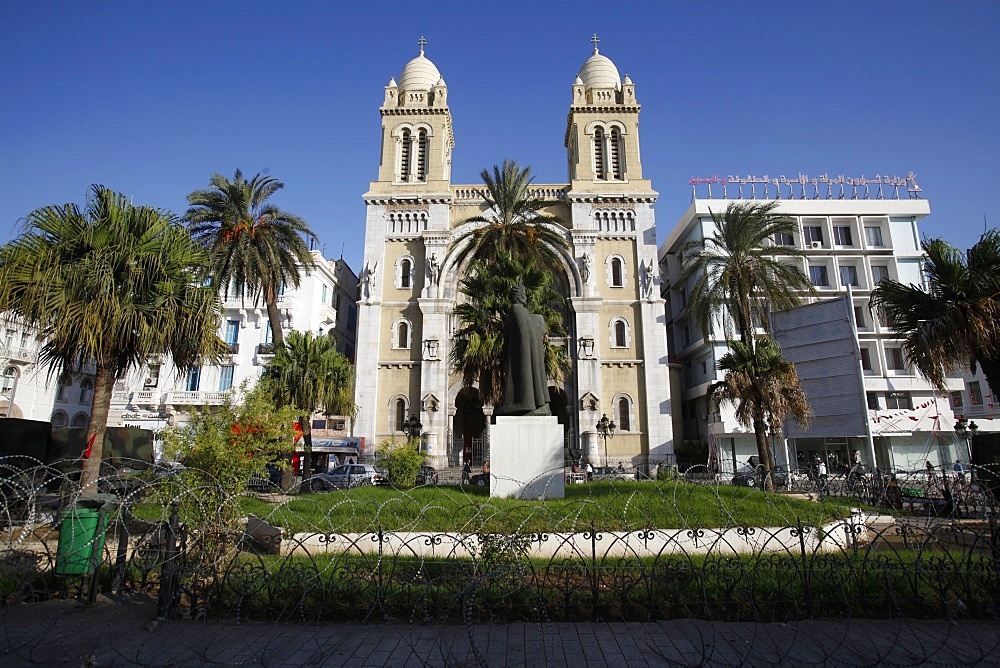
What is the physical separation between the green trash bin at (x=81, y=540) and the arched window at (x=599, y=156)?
36222mm

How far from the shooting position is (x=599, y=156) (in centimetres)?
3916

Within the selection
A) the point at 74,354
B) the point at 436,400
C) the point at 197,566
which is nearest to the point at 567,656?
the point at 197,566

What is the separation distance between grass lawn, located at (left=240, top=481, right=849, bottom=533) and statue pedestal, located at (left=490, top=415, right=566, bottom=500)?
0.52 metres

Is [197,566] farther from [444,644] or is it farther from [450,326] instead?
[450,326]

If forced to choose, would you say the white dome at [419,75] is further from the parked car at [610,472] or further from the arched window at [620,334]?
the parked car at [610,472]

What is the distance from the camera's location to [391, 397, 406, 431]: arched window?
111ft

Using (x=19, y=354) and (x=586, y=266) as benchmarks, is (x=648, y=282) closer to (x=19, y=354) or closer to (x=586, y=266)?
(x=586, y=266)

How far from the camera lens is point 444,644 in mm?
5125

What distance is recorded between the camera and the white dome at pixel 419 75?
40.9 m

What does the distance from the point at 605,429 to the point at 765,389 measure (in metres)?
13.5

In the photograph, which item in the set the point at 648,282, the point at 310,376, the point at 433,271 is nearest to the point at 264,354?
the point at 433,271

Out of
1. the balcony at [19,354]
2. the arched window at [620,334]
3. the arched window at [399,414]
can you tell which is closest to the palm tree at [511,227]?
the arched window at [620,334]

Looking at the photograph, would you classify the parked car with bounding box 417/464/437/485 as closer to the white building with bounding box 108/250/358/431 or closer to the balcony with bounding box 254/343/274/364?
the white building with bounding box 108/250/358/431

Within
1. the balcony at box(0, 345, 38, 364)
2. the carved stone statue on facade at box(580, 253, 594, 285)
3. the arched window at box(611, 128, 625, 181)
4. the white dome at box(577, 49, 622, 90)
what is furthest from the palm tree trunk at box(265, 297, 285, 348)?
the white dome at box(577, 49, 622, 90)
